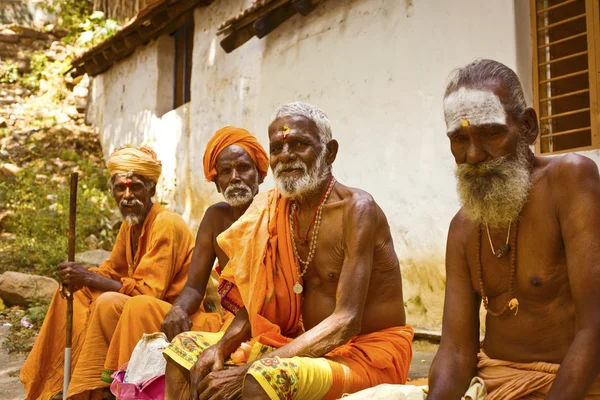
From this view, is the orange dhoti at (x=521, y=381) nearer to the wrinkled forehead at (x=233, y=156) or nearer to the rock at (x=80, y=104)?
the wrinkled forehead at (x=233, y=156)

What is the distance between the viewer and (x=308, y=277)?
3.37 metres

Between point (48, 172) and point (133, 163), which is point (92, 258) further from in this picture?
point (48, 172)

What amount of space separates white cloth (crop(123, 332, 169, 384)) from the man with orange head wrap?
0.24m

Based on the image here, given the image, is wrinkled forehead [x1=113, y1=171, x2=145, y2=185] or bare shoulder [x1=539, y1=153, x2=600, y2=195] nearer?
bare shoulder [x1=539, y1=153, x2=600, y2=195]

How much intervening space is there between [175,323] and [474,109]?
2268 millimetres

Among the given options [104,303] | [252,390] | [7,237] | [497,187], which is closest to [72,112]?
Answer: [7,237]

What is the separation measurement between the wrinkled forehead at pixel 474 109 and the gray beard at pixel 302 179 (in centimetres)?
99

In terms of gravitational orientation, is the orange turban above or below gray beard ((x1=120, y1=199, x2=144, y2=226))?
above

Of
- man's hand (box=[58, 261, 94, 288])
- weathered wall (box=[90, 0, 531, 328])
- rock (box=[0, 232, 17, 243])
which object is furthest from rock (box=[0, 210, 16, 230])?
man's hand (box=[58, 261, 94, 288])

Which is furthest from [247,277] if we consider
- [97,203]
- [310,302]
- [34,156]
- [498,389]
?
[34,156]

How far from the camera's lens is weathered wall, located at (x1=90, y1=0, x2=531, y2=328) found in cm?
578

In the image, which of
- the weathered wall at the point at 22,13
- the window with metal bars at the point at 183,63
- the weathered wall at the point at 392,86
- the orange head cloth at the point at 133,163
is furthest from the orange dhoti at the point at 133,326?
the weathered wall at the point at 22,13

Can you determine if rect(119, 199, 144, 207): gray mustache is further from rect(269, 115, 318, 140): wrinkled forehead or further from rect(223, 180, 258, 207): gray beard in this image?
rect(269, 115, 318, 140): wrinkled forehead

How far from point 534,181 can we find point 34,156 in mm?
12775
